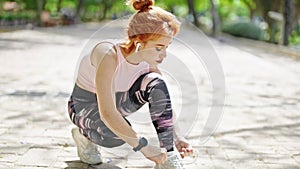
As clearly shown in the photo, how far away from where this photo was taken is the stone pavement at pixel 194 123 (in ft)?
7.50

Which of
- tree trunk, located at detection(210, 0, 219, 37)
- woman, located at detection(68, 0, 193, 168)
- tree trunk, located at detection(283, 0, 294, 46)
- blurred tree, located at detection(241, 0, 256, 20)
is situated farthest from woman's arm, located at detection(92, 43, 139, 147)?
blurred tree, located at detection(241, 0, 256, 20)

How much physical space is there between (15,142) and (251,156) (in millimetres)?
1248

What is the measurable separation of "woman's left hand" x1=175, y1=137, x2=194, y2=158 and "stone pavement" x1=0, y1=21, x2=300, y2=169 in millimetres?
243

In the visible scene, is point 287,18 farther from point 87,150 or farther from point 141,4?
point 141,4

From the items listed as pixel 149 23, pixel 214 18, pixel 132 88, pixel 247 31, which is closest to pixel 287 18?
pixel 214 18

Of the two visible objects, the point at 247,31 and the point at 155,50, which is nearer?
the point at 155,50

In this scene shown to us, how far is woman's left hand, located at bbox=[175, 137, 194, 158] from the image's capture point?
190cm

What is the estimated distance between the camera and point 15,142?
2.53 meters

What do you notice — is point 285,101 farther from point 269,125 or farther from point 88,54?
point 88,54

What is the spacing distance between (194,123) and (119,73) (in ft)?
4.27

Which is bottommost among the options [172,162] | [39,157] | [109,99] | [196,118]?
[196,118]

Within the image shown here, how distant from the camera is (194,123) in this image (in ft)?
10.1

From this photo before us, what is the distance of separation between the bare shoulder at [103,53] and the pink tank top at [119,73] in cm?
3

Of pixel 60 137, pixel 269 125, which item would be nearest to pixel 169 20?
pixel 60 137
